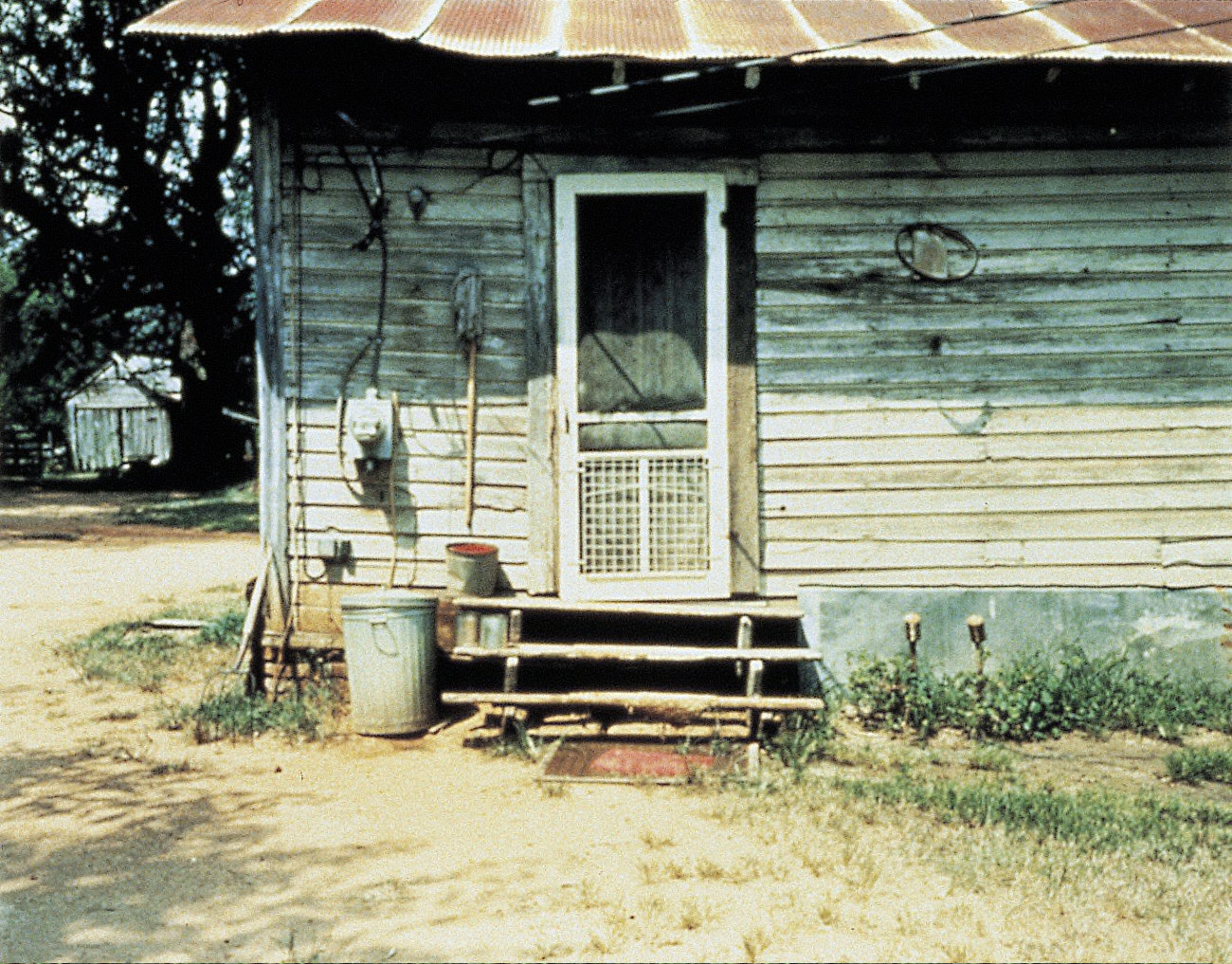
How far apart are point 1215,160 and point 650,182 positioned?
11.8 feet

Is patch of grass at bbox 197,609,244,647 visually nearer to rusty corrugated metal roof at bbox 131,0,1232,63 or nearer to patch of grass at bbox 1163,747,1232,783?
rusty corrugated metal roof at bbox 131,0,1232,63

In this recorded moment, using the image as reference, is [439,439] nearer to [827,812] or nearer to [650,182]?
[650,182]

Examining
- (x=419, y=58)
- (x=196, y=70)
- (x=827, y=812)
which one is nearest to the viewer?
(x=827, y=812)

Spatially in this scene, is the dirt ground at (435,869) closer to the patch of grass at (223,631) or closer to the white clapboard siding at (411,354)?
the white clapboard siding at (411,354)

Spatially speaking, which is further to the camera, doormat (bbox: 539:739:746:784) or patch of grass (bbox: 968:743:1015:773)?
patch of grass (bbox: 968:743:1015:773)

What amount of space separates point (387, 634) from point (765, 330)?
2919 mm

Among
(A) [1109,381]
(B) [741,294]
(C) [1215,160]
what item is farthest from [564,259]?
(C) [1215,160]

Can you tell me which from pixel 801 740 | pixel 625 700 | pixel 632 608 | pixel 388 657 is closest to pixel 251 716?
pixel 388 657

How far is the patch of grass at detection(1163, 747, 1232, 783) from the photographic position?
5.58 metres

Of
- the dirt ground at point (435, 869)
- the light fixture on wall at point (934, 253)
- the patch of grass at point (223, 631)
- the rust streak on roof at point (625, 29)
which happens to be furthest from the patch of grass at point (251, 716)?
the light fixture on wall at point (934, 253)

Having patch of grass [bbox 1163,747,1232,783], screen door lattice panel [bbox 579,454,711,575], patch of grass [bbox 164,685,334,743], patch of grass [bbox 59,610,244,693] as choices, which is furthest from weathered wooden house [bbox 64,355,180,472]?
patch of grass [bbox 1163,747,1232,783]

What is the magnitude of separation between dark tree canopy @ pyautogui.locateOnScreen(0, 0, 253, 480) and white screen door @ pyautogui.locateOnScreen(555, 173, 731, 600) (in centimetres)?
1851

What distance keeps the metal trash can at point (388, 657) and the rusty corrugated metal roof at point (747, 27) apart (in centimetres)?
313

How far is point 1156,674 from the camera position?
6.77 meters
